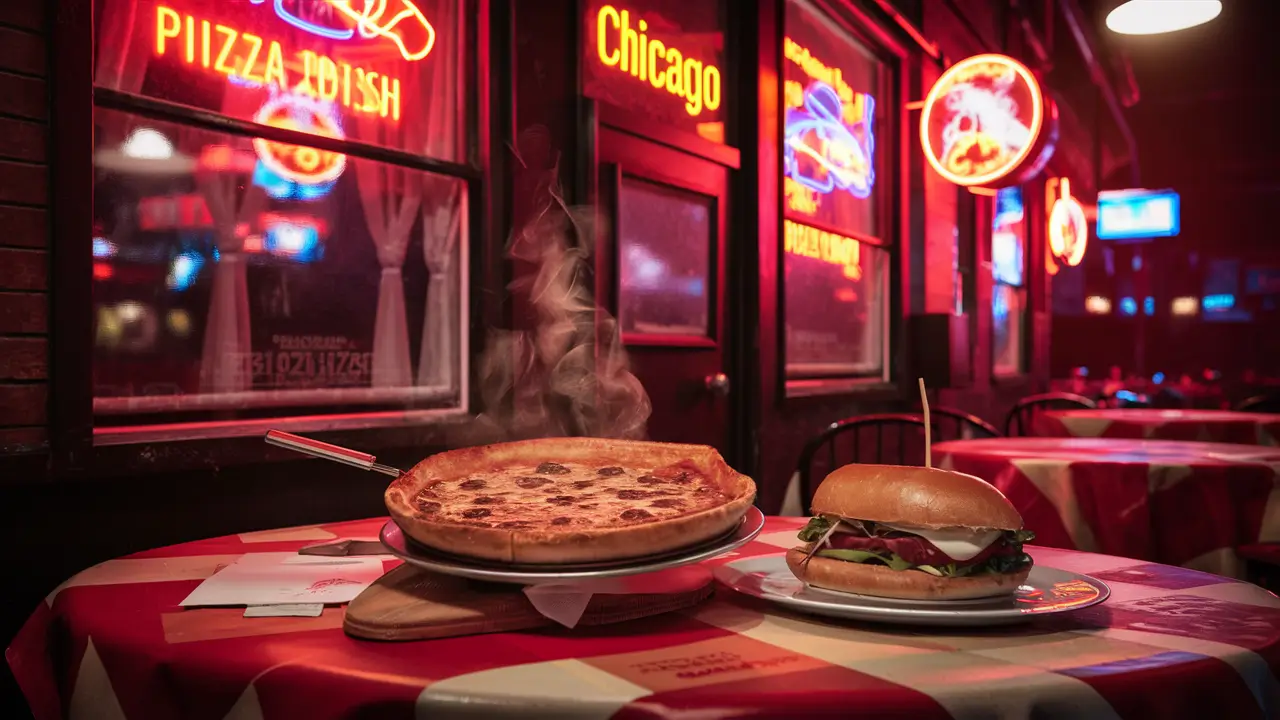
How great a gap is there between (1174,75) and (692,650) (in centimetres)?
1253

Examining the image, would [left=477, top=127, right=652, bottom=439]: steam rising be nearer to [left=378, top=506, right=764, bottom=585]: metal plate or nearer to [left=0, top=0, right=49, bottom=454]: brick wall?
[left=0, top=0, right=49, bottom=454]: brick wall

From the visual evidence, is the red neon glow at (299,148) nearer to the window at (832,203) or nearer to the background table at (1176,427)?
the window at (832,203)

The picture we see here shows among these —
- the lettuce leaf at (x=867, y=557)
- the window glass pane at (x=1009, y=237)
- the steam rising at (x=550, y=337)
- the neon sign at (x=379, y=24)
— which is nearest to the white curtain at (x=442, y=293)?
the steam rising at (x=550, y=337)

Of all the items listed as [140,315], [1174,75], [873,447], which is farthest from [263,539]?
[1174,75]

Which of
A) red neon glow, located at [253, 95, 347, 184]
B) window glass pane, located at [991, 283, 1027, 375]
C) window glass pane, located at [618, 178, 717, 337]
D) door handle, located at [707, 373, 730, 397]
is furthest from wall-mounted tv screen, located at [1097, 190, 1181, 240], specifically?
red neon glow, located at [253, 95, 347, 184]

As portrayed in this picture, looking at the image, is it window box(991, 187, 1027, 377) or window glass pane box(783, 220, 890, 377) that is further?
window box(991, 187, 1027, 377)

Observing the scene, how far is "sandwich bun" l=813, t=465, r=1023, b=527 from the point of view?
1094 millimetres

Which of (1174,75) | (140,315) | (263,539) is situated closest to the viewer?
(263,539)

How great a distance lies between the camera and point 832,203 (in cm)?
586

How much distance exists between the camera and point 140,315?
2270mm

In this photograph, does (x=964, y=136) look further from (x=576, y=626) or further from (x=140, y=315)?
(x=576, y=626)

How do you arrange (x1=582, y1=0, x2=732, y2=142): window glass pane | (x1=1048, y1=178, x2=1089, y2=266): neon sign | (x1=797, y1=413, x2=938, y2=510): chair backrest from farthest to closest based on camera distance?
(x1=1048, y1=178, x2=1089, y2=266): neon sign, (x1=797, y1=413, x2=938, y2=510): chair backrest, (x1=582, y1=0, x2=732, y2=142): window glass pane

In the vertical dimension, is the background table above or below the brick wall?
below

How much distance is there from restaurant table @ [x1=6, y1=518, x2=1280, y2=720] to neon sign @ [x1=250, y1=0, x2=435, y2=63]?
2.01 meters
